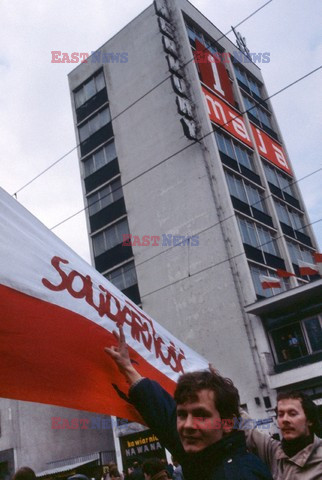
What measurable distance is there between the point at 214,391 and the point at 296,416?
3.53 feet

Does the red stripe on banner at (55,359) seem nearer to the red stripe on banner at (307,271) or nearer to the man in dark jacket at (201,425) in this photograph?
the man in dark jacket at (201,425)

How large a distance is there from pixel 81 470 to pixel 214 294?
40.6 feet

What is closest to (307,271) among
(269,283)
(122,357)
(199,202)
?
(269,283)

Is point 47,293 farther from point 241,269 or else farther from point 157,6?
point 157,6

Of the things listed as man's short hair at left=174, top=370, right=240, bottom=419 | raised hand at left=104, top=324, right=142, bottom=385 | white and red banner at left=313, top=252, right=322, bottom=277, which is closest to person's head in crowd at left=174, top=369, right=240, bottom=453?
man's short hair at left=174, top=370, right=240, bottom=419

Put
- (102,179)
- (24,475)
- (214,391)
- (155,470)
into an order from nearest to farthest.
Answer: (214,391) < (24,475) < (155,470) < (102,179)

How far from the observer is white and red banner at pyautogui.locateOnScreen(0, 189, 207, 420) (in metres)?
2.13

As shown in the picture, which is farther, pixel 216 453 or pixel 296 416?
pixel 296 416

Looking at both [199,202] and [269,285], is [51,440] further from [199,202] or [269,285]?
[199,202]

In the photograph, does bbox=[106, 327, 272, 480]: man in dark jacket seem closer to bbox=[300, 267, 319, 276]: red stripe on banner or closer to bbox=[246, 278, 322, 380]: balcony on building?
bbox=[246, 278, 322, 380]: balcony on building

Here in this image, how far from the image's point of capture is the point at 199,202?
2542 centimetres

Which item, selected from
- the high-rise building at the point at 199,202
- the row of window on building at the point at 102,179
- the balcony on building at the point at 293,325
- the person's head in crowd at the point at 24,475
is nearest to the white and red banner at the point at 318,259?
the high-rise building at the point at 199,202

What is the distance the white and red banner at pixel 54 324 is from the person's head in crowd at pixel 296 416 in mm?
866

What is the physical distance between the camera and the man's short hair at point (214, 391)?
186cm
